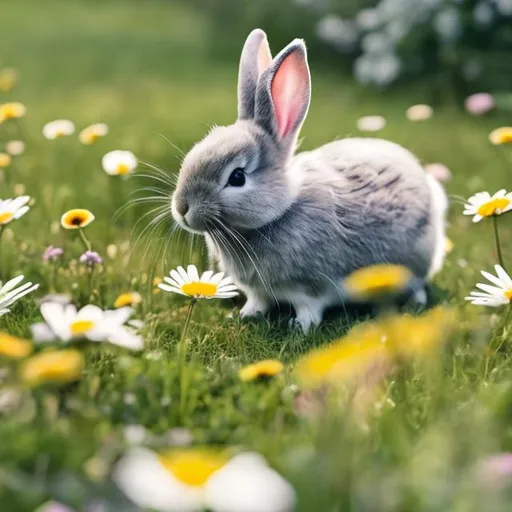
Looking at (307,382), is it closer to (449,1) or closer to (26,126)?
(26,126)

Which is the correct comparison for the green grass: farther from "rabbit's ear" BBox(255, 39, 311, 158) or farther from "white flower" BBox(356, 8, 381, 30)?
"white flower" BBox(356, 8, 381, 30)

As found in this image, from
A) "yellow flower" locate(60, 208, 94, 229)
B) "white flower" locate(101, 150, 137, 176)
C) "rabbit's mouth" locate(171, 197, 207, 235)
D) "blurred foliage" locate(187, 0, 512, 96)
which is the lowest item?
"rabbit's mouth" locate(171, 197, 207, 235)

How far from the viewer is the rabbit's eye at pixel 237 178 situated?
8.43 ft

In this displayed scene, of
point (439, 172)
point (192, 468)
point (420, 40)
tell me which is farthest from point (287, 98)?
point (420, 40)

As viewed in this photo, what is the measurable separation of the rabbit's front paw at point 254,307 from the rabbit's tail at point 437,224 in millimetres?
667

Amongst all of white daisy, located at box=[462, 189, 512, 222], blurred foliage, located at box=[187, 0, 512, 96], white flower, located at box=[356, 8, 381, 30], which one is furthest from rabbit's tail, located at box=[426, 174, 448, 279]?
white flower, located at box=[356, 8, 381, 30]

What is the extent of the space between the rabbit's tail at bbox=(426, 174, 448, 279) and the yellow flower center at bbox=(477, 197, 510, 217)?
43 cm

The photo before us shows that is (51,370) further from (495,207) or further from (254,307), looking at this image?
(495,207)

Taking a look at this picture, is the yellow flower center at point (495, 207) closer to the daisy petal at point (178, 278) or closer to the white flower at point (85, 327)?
the daisy petal at point (178, 278)

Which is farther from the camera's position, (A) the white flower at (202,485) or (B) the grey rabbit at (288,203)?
(B) the grey rabbit at (288,203)

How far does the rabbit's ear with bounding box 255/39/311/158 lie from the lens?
260 cm

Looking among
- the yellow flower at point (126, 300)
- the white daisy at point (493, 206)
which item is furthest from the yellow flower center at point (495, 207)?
the yellow flower at point (126, 300)

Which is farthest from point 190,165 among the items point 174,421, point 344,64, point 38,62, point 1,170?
point 38,62

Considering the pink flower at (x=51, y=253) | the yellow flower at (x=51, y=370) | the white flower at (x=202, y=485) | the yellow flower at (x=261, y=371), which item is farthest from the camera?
the pink flower at (x=51, y=253)
